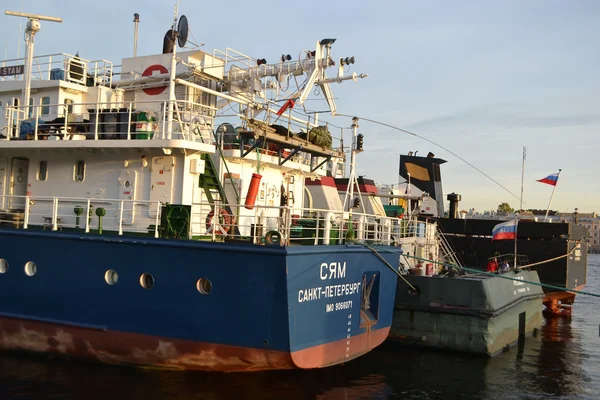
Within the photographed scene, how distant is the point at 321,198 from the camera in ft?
57.7

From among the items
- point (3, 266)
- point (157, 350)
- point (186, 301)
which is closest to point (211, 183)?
point (186, 301)

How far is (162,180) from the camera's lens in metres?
13.6

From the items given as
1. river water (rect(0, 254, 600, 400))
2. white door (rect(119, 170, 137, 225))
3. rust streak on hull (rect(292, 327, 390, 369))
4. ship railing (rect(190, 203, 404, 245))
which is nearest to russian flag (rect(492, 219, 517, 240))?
river water (rect(0, 254, 600, 400))

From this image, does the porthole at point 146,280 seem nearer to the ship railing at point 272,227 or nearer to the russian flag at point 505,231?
the ship railing at point 272,227

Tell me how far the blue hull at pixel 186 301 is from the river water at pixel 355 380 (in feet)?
1.31

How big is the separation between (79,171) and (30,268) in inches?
108

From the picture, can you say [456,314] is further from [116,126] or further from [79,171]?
[79,171]

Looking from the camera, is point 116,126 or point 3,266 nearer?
point 3,266

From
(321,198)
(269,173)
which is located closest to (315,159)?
(321,198)

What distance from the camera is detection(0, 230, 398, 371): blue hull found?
1102 centimetres

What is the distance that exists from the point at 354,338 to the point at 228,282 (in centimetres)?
353

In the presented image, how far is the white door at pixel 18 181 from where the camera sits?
607 inches

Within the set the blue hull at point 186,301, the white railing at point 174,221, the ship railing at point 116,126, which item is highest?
the ship railing at point 116,126

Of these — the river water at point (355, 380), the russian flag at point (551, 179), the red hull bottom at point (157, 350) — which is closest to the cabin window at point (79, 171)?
the red hull bottom at point (157, 350)
